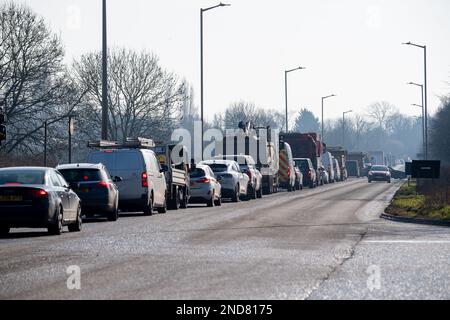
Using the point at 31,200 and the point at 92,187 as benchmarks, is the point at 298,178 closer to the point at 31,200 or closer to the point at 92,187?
the point at 92,187

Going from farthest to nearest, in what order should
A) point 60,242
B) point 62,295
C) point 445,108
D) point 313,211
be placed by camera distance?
point 445,108
point 313,211
point 60,242
point 62,295

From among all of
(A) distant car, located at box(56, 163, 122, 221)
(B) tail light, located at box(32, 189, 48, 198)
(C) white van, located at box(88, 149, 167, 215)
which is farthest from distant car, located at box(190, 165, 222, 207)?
(B) tail light, located at box(32, 189, 48, 198)

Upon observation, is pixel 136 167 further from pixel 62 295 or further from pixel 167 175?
pixel 62 295

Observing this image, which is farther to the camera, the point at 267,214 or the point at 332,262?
the point at 267,214

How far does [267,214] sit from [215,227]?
23.8 ft

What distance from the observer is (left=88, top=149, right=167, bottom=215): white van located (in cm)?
3366

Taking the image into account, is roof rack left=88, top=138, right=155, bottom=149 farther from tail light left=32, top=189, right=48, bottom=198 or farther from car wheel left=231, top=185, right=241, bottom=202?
tail light left=32, top=189, right=48, bottom=198

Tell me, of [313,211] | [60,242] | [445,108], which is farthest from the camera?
[445,108]

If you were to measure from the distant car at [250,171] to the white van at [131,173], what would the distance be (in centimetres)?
1689

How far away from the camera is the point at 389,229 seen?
26797mm

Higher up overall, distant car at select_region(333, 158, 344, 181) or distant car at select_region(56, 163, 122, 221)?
distant car at select_region(56, 163, 122, 221)

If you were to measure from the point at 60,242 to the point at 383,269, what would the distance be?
7634 mm

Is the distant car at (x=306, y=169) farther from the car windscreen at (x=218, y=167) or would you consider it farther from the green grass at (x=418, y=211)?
the green grass at (x=418, y=211)

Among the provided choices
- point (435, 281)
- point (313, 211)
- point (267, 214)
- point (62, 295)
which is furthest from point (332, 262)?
point (313, 211)
